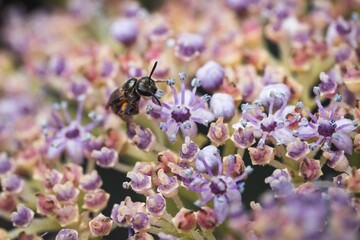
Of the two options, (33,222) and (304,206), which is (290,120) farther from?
(33,222)

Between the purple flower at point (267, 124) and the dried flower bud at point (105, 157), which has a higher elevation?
the purple flower at point (267, 124)

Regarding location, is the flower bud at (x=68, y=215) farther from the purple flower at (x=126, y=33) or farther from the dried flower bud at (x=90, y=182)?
the purple flower at (x=126, y=33)

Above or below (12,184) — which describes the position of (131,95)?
above

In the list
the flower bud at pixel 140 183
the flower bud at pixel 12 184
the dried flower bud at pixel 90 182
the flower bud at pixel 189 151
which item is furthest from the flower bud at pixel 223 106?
the flower bud at pixel 12 184

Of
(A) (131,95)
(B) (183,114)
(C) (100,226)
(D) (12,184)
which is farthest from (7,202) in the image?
(B) (183,114)

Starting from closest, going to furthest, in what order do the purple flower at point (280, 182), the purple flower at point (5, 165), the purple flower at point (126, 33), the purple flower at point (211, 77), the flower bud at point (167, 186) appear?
the purple flower at point (280, 182) → the flower bud at point (167, 186) → the purple flower at point (211, 77) → the purple flower at point (5, 165) → the purple flower at point (126, 33)

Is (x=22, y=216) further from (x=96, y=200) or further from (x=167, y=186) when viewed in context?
(x=167, y=186)

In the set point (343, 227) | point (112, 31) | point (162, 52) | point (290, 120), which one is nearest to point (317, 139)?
point (290, 120)

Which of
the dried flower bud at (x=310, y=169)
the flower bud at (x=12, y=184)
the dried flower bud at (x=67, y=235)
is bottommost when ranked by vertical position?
the flower bud at (x=12, y=184)
